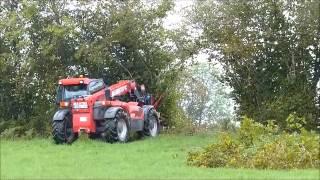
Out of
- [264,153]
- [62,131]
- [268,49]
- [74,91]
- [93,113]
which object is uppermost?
[268,49]

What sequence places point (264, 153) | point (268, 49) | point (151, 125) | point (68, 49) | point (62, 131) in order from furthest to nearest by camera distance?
1. point (268, 49)
2. point (68, 49)
3. point (151, 125)
4. point (62, 131)
5. point (264, 153)

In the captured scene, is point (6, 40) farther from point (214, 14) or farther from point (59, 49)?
point (214, 14)

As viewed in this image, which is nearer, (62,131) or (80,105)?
(62,131)

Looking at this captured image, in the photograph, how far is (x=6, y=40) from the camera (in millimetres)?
23422

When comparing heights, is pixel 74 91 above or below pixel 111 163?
above

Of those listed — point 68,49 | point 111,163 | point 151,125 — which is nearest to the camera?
point 111,163

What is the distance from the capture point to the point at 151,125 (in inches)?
854

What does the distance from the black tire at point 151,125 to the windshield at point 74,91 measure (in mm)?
2716

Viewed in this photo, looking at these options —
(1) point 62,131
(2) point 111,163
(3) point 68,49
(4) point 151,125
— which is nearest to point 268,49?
(4) point 151,125

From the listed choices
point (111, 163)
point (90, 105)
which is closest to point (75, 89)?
point (90, 105)

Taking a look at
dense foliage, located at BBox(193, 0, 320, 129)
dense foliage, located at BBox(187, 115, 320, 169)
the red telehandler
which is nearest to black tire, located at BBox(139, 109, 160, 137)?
the red telehandler

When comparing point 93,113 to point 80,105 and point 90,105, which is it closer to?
point 90,105

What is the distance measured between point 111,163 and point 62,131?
5.93 meters

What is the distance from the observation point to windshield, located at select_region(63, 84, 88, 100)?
19.4 m
